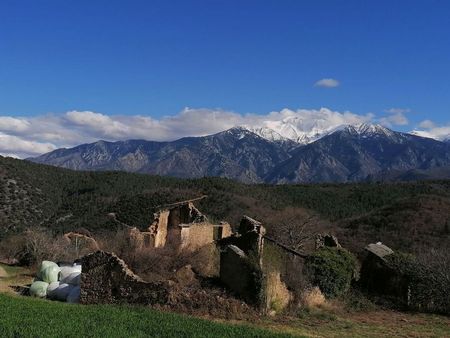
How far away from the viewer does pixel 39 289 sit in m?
25.0

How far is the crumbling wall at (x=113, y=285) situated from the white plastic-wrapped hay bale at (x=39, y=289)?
11.1 ft

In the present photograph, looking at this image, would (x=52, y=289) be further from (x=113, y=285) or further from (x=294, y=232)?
(x=294, y=232)

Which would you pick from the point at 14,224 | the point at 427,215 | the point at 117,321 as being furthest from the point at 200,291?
the point at 14,224

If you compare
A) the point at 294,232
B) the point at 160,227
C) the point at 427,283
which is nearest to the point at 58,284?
the point at 160,227

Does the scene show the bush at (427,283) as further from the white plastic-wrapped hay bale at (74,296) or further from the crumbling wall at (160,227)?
the white plastic-wrapped hay bale at (74,296)

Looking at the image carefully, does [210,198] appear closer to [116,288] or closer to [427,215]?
[427,215]

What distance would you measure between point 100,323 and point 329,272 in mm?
12150

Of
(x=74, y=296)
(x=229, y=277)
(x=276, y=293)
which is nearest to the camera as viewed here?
(x=276, y=293)

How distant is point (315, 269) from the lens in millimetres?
25078

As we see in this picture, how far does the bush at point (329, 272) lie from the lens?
2488 cm

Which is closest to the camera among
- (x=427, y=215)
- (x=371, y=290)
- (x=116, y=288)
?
(x=116, y=288)

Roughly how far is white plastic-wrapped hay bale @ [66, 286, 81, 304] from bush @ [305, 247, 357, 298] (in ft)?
33.2

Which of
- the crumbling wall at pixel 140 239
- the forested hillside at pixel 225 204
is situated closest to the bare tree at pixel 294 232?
the forested hillside at pixel 225 204

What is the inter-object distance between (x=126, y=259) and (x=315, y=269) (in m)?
8.66
